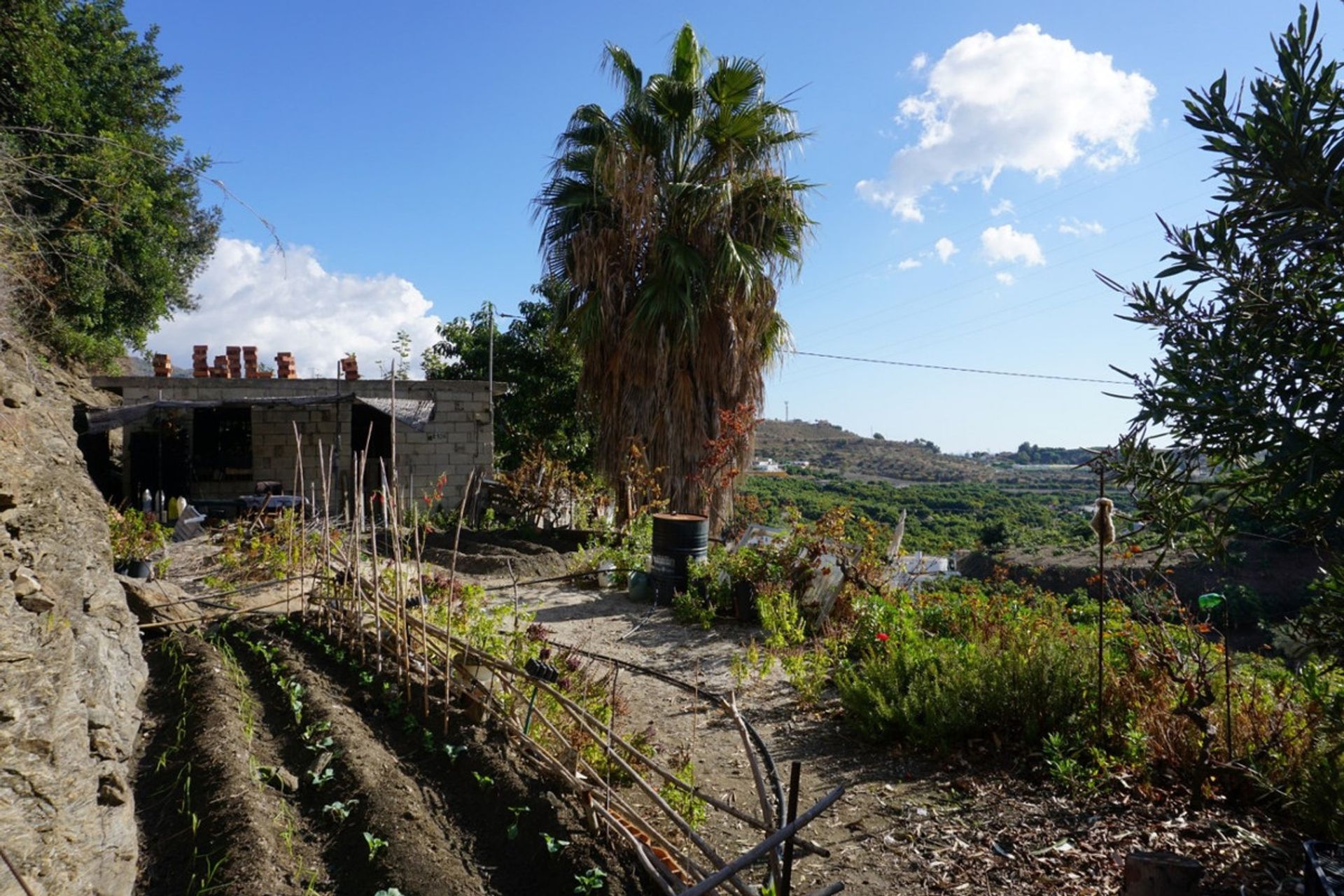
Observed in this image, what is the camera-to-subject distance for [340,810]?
10.6 feet

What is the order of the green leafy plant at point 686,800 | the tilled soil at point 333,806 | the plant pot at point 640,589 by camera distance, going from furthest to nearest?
1. the plant pot at point 640,589
2. the green leafy plant at point 686,800
3. the tilled soil at point 333,806

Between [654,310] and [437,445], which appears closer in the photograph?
[654,310]

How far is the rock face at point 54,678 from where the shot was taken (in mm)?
2350

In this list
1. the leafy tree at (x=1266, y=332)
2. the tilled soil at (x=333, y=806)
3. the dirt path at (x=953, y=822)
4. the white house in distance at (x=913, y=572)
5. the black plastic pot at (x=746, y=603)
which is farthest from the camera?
the white house in distance at (x=913, y=572)

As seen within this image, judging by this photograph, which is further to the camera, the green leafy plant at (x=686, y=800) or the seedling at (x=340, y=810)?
the green leafy plant at (x=686, y=800)

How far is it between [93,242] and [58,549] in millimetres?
13465

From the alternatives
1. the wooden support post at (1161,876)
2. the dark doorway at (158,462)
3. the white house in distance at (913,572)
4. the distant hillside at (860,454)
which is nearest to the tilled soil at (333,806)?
the wooden support post at (1161,876)

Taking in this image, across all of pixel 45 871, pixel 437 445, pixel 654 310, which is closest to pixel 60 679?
pixel 45 871

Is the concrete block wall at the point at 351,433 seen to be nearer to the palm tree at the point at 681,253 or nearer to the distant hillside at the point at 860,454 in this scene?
the palm tree at the point at 681,253

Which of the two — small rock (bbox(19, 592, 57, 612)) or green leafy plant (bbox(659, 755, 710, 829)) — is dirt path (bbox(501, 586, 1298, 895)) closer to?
green leafy plant (bbox(659, 755, 710, 829))

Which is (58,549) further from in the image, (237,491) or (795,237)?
→ (237,491)

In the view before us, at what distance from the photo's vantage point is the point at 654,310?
11.5 m

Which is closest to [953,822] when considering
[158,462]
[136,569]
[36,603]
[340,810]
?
[340,810]

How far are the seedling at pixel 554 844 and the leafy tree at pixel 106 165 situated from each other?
1060 centimetres
